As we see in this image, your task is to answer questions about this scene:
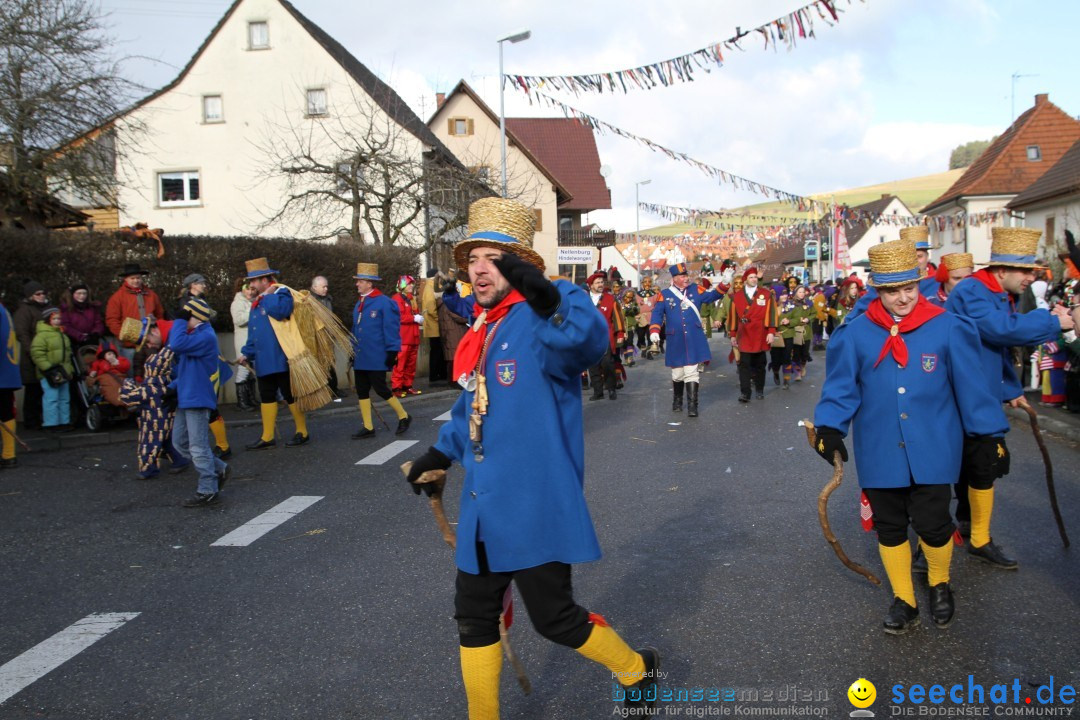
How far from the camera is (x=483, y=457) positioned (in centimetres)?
303

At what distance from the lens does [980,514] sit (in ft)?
16.3

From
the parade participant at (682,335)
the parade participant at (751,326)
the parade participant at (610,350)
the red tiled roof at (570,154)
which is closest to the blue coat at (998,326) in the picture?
the parade participant at (682,335)

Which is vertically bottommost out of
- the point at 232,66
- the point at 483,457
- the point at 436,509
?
the point at 436,509

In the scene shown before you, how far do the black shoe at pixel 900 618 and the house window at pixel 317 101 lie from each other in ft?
102

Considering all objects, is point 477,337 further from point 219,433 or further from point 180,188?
point 180,188

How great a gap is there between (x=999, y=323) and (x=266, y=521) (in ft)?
16.6

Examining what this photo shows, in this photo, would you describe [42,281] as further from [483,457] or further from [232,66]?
[232,66]

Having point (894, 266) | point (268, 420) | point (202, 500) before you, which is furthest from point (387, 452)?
point (894, 266)

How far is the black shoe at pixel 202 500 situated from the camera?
23.5ft

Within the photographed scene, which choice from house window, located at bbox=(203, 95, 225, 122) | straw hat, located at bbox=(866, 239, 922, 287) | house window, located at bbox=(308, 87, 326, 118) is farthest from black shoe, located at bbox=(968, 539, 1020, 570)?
house window, located at bbox=(203, 95, 225, 122)

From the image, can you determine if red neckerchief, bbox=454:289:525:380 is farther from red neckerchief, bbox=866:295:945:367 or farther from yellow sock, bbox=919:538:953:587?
yellow sock, bbox=919:538:953:587

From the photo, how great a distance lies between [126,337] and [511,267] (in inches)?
286

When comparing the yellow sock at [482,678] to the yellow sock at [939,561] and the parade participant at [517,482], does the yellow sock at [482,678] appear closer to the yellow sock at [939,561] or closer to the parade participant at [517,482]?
the parade participant at [517,482]

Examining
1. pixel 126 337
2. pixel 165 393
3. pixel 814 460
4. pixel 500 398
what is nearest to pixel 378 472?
pixel 165 393
